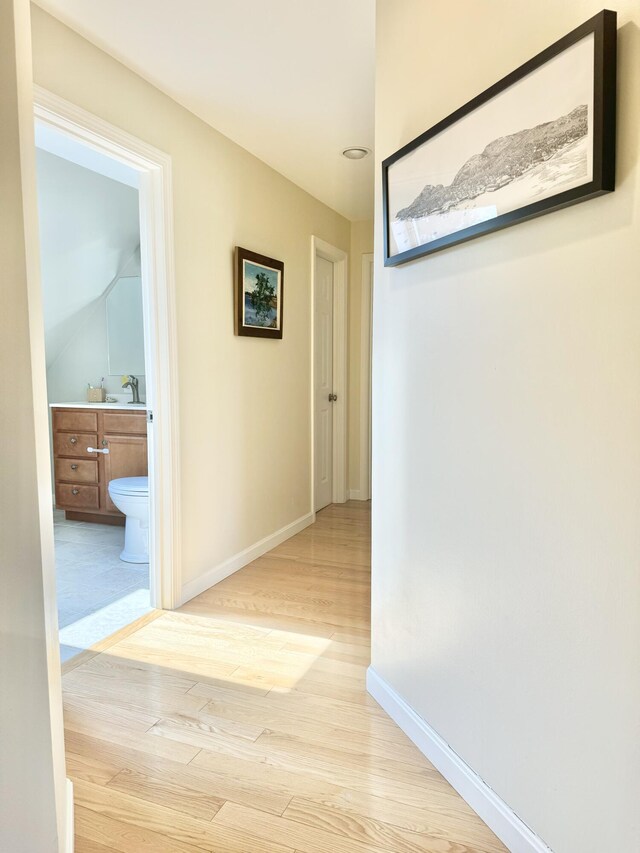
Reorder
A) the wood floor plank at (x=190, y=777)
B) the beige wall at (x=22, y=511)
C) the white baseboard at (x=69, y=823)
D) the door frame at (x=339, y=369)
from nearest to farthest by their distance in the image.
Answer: the beige wall at (x=22, y=511)
the white baseboard at (x=69, y=823)
the wood floor plank at (x=190, y=777)
the door frame at (x=339, y=369)

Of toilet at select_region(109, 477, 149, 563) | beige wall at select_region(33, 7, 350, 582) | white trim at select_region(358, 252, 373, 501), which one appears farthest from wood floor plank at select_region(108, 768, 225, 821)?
white trim at select_region(358, 252, 373, 501)

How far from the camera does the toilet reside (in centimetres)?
343

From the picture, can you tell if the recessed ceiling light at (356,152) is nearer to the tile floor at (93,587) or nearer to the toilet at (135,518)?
the toilet at (135,518)

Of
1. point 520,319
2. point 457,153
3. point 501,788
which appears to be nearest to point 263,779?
point 501,788

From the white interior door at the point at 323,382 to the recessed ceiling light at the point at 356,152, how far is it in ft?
3.81

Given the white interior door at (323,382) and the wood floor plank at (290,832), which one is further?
the white interior door at (323,382)

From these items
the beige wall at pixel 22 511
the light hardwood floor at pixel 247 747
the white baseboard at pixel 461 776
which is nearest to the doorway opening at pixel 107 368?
the beige wall at pixel 22 511

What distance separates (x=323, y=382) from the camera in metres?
4.63

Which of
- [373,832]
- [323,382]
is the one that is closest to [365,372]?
[323,382]

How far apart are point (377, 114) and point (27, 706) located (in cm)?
189

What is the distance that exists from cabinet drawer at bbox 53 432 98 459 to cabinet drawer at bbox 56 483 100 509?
24 centimetres

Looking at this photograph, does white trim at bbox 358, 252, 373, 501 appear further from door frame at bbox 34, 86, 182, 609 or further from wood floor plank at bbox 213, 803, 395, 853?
wood floor plank at bbox 213, 803, 395, 853

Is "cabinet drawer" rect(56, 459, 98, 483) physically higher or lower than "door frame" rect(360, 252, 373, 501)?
lower

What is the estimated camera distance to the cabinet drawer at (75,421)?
408 centimetres
